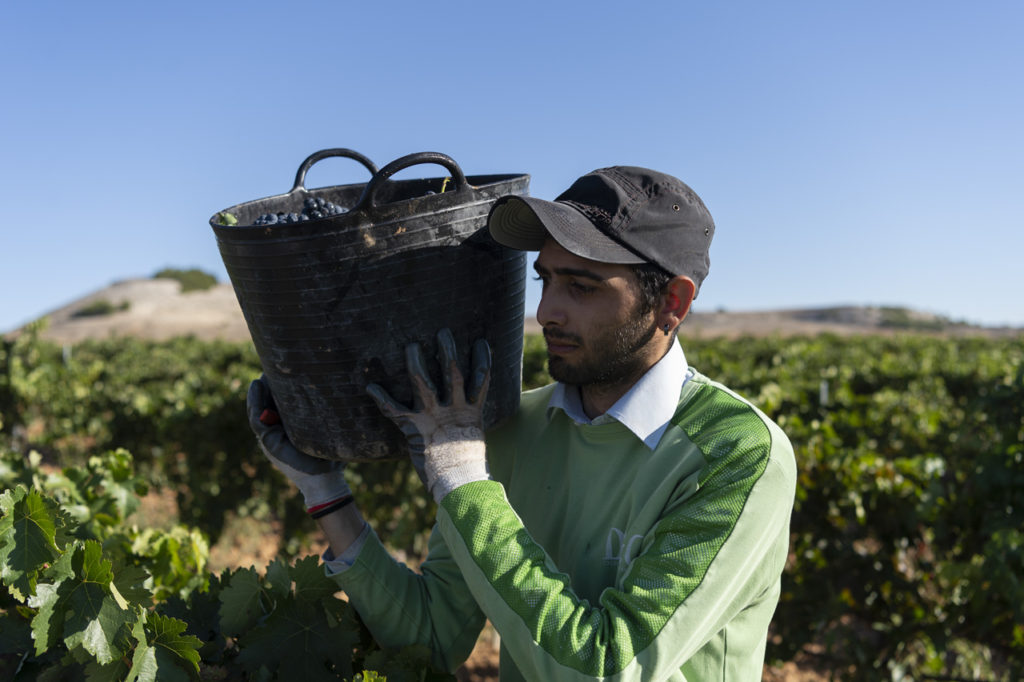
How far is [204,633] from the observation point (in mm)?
2008

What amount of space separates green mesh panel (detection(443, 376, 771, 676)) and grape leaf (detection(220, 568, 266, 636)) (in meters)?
0.58

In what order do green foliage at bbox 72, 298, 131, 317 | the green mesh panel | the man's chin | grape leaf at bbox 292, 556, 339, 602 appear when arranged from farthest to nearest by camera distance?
1. green foliage at bbox 72, 298, 131, 317
2. grape leaf at bbox 292, 556, 339, 602
3. the man's chin
4. the green mesh panel

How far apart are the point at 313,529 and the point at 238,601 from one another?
17.1ft

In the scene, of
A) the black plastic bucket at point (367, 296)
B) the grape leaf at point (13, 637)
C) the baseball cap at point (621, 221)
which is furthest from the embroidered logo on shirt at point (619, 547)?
the grape leaf at point (13, 637)

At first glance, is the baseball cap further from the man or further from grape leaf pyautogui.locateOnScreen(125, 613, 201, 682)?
grape leaf pyautogui.locateOnScreen(125, 613, 201, 682)

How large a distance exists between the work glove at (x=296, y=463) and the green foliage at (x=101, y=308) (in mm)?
58910

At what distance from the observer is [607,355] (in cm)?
181

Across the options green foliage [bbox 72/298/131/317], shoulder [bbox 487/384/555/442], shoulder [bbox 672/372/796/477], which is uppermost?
shoulder [bbox 672/372/796/477]

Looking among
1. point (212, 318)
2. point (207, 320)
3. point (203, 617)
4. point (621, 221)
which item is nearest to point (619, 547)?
point (621, 221)

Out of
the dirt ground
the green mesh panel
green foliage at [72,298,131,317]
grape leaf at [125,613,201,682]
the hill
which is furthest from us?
green foliage at [72,298,131,317]

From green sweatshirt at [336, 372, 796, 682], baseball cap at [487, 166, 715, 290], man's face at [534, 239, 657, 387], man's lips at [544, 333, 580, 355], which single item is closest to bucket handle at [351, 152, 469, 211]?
baseball cap at [487, 166, 715, 290]

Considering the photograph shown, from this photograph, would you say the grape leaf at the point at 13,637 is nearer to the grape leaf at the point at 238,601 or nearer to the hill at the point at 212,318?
the grape leaf at the point at 238,601

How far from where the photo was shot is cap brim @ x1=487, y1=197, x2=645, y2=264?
164 centimetres

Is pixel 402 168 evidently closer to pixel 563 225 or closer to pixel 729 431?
pixel 563 225
